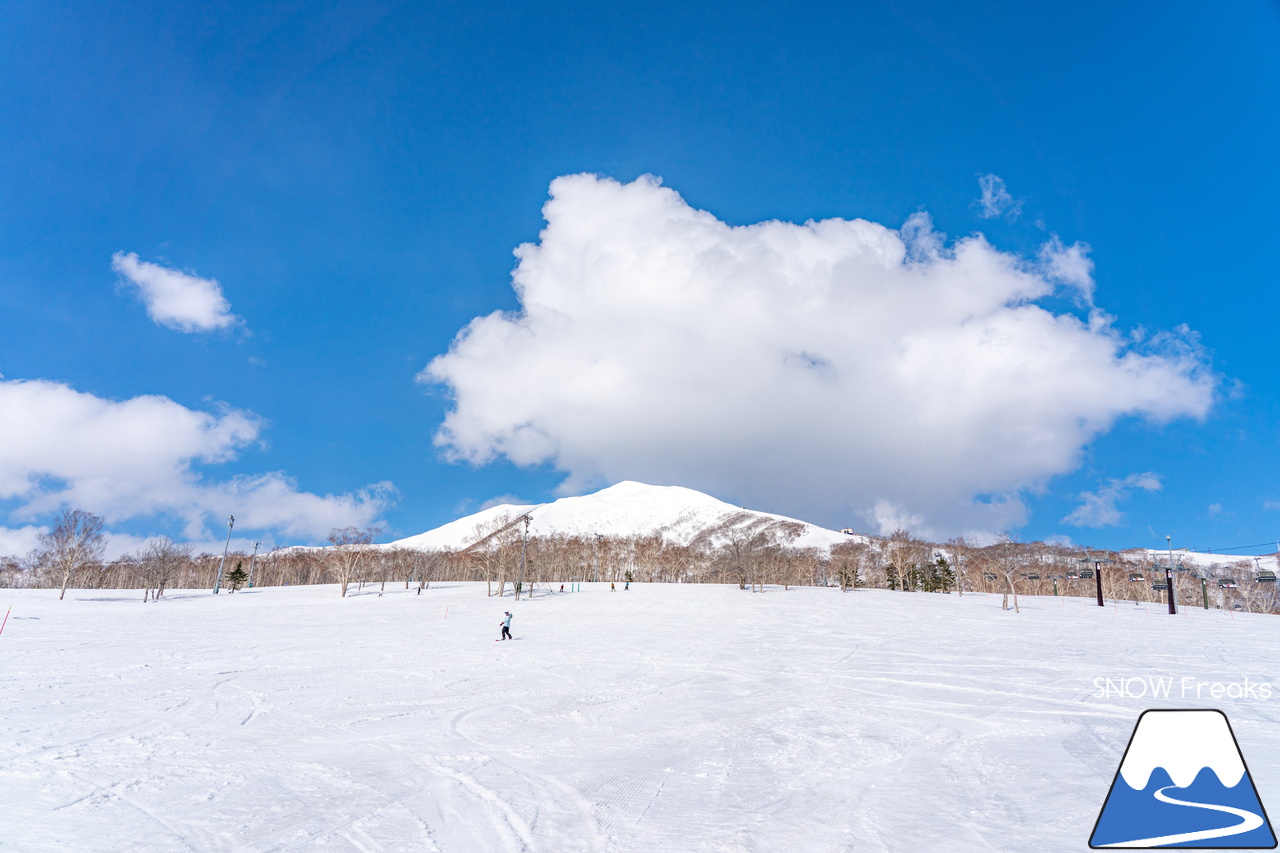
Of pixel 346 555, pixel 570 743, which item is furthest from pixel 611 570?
pixel 570 743

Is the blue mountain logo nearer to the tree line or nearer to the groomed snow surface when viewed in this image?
the groomed snow surface

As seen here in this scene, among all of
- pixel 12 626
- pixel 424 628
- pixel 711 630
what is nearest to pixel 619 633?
pixel 711 630

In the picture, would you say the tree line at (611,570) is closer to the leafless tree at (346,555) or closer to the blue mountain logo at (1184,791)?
the leafless tree at (346,555)

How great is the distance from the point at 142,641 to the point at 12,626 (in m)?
11.3

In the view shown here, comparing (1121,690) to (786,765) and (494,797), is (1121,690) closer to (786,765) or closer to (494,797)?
(786,765)

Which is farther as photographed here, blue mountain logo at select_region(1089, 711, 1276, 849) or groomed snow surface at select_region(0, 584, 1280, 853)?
groomed snow surface at select_region(0, 584, 1280, 853)

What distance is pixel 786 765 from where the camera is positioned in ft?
32.4

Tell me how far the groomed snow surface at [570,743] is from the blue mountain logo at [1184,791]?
5.71 feet

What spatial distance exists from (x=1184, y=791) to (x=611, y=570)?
141 metres

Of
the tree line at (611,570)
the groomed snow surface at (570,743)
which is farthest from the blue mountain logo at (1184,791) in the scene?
the tree line at (611,570)

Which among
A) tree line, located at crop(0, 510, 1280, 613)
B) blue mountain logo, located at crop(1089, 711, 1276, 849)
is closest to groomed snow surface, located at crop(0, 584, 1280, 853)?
blue mountain logo, located at crop(1089, 711, 1276, 849)

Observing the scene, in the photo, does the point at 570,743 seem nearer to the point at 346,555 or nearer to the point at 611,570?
the point at 346,555

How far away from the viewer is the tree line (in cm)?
7100

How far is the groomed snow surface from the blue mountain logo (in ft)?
5.71
